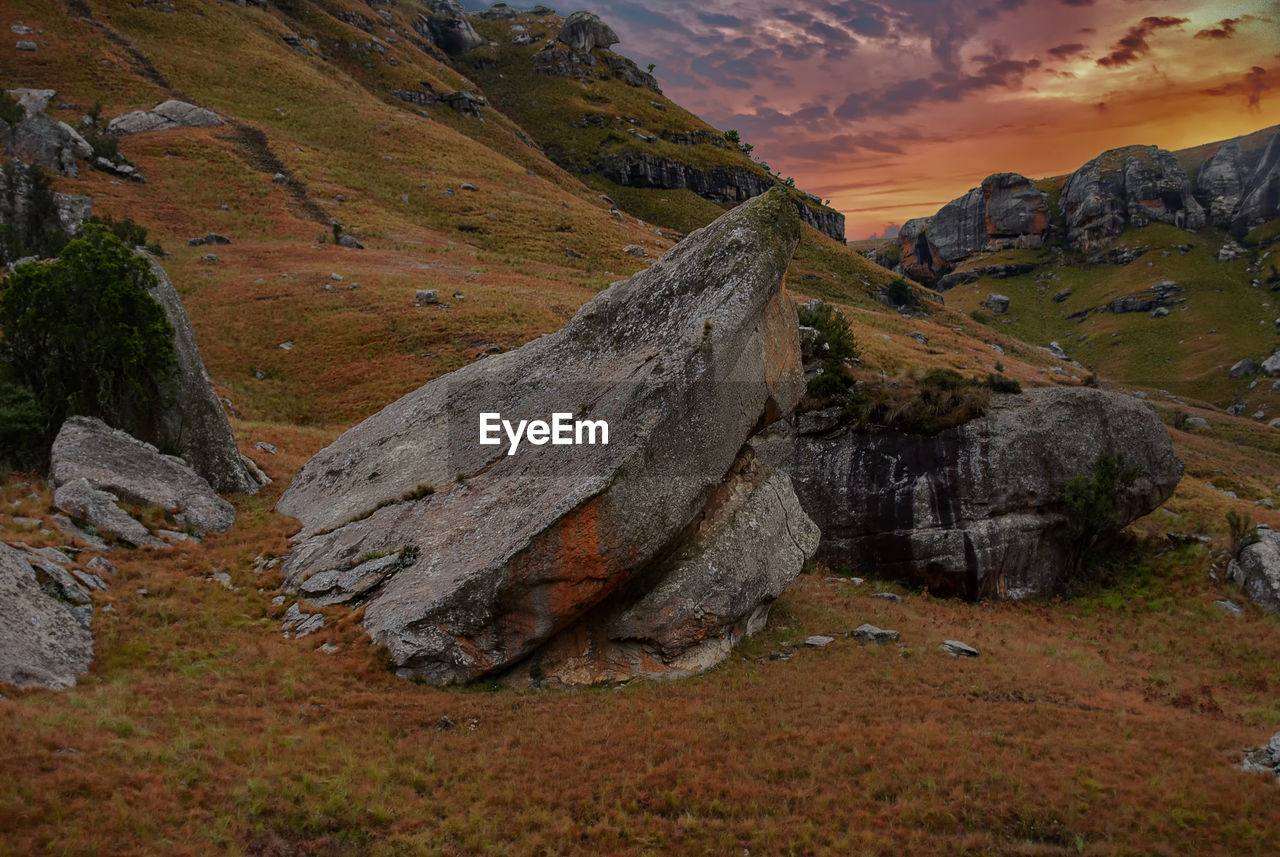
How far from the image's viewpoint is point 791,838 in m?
12.1

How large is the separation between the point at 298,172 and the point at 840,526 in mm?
89822

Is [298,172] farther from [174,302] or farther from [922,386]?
[922,386]

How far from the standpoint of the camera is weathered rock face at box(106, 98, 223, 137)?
90000 millimetres

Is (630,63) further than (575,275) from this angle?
Yes

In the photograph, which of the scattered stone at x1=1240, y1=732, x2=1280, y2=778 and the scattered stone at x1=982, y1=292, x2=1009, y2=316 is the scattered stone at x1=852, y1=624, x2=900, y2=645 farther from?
the scattered stone at x1=982, y1=292, x2=1009, y2=316

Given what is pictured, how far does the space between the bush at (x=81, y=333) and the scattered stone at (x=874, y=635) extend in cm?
2603

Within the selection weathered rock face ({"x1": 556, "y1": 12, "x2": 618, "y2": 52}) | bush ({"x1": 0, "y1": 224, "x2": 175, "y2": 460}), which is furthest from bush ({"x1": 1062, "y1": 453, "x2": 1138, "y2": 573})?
weathered rock face ({"x1": 556, "y1": 12, "x2": 618, "y2": 52})

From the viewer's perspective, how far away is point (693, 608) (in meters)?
19.2

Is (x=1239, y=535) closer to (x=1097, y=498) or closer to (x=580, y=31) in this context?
(x=1097, y=498)

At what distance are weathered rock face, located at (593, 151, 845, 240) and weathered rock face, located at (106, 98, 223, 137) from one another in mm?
78404

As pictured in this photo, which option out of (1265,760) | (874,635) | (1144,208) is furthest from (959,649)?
(1144,208)

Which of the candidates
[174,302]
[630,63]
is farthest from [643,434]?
[630,63]

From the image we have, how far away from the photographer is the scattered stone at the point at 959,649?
21.4 meters

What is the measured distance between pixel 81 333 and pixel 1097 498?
39314 millimetres
